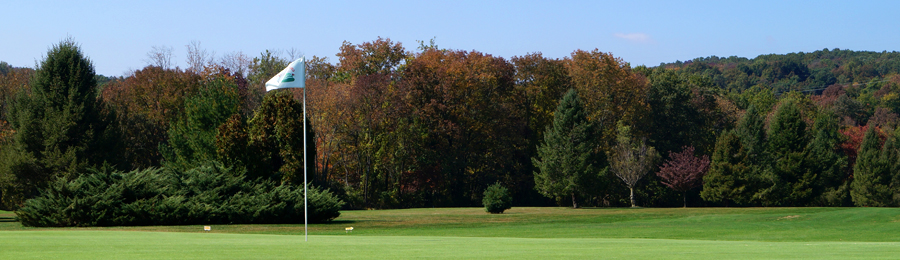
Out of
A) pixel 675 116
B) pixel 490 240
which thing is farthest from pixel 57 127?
pixel 675 116

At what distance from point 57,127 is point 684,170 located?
46618 millimetres

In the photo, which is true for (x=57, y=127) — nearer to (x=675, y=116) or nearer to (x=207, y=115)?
(x=207, y=115)

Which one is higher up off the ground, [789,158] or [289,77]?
[289,77]

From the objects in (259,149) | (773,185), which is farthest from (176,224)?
(773,185)

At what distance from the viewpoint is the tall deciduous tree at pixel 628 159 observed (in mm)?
59719

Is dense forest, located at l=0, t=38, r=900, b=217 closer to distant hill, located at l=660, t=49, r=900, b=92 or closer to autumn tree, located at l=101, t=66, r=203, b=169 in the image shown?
autumn tree, located at l=101, t=66, r=203, b=169

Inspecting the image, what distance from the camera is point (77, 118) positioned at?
40875 mm

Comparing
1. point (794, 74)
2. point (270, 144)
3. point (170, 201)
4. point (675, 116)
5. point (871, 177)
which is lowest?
point (871, 177)

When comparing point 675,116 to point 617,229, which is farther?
point 675,116

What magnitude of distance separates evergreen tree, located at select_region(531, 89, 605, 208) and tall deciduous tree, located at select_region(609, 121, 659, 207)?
3.56m

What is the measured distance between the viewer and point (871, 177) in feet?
218

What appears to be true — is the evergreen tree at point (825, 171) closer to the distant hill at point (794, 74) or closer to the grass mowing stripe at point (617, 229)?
the grass mowing stripe at point (617, 229)

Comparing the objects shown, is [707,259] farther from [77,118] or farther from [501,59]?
[501,59]

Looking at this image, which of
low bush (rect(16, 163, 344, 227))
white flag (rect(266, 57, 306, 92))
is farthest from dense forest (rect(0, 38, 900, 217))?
white flag (rect(266, 57, 306, 92))
